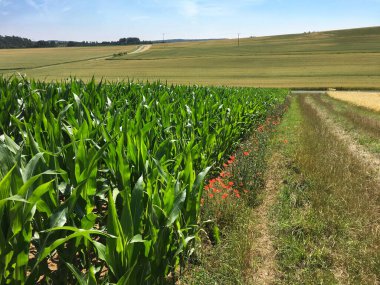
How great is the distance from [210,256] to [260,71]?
206 feet

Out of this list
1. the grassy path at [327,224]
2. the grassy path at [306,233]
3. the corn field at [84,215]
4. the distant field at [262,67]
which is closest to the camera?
the corn field at [84,215]

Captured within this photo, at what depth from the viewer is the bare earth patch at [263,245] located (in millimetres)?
2871

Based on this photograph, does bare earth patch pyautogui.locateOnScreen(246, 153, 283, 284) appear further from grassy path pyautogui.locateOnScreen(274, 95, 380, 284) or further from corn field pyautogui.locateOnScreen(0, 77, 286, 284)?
corn field pyautogui.locateOnScreen(0, 77, 286, 284)

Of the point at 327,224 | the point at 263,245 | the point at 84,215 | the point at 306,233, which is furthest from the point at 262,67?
the point at 84,215

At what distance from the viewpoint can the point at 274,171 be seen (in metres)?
6.33

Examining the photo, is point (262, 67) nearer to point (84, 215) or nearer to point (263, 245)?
point (263, 245)

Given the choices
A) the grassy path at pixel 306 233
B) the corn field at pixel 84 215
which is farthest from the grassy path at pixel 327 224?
the corn field at pixel 84 215

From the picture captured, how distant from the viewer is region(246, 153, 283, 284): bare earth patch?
2871 mm

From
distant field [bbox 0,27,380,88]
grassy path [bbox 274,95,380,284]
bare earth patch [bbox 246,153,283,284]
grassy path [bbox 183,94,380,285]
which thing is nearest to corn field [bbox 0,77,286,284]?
grassy path [bbox 183,94,380,285]

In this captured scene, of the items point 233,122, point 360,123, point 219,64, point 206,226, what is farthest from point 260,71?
point 206,226

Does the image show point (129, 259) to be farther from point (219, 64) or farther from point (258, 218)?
point (219, 64)

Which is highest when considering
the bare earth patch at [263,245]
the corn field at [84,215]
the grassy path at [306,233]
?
the corn field at [84,215]

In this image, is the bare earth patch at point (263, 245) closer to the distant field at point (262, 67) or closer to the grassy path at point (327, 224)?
the grassy path at point (327, 224)

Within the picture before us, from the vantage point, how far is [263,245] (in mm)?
3465
